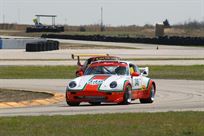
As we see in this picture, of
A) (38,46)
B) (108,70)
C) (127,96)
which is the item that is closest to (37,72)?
(108,70)

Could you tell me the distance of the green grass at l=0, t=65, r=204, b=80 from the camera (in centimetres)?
3538

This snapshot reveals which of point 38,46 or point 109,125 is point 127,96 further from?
point 38,46

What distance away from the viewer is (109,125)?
41.7 feet

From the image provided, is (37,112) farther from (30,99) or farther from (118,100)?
(30,99)

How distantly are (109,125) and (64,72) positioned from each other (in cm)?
2594

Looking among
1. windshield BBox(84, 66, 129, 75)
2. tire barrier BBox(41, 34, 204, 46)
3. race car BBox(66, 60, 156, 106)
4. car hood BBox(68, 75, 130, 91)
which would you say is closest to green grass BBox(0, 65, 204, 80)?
race car BBox(66, 60, 156, 106)

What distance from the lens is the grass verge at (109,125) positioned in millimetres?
11656

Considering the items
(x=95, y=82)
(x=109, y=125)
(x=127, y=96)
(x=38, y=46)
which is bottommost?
(x=38, y=46)

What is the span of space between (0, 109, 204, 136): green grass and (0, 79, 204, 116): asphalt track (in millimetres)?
2011

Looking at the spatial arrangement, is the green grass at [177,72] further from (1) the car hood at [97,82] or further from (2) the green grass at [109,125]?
(2) the green grass at [109,125]

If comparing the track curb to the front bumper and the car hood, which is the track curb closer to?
the front bumper

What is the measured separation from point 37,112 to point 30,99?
487 cm

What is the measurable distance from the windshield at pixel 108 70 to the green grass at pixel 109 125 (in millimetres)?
5170

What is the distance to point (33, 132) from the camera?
1175cm
